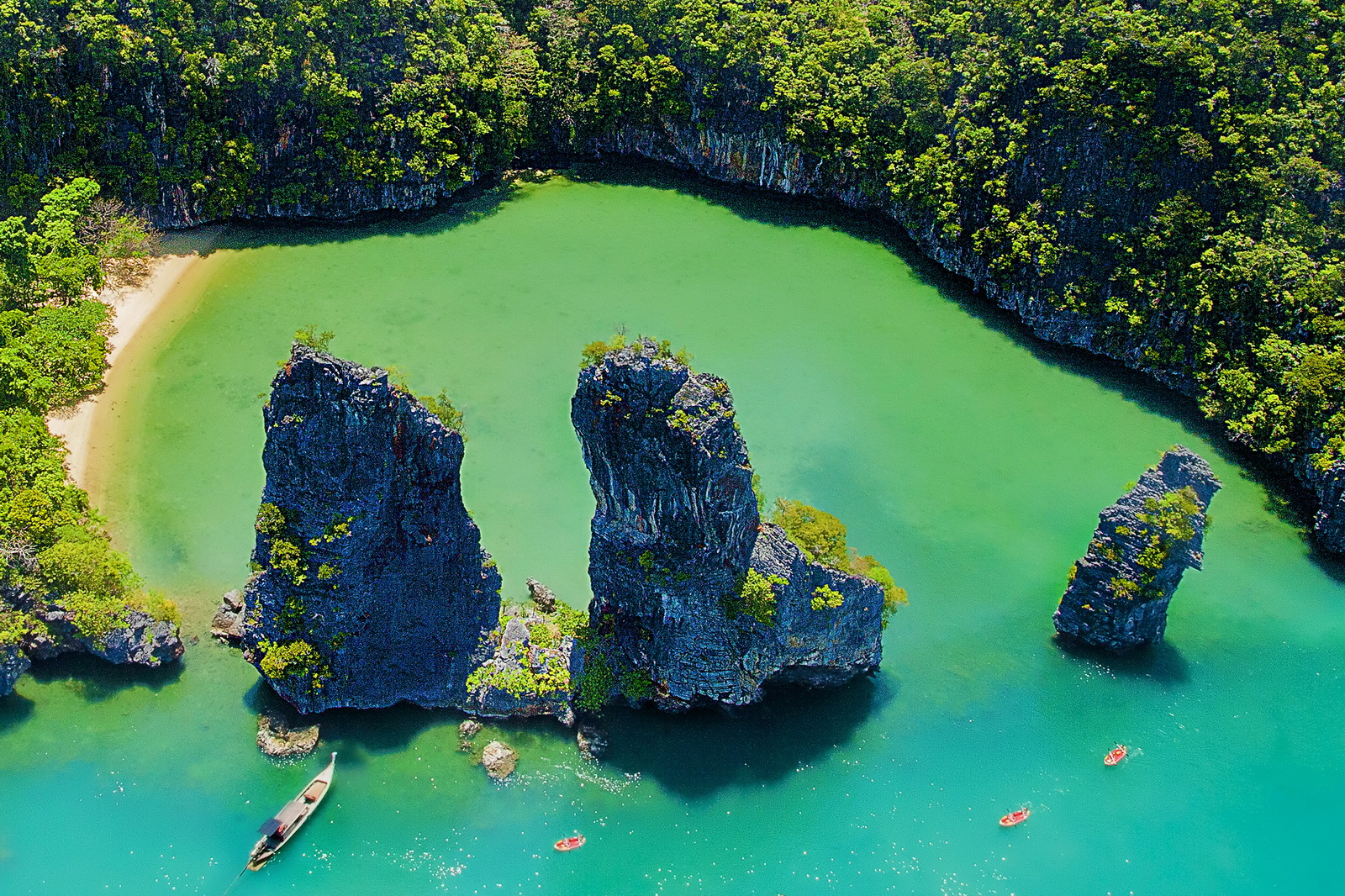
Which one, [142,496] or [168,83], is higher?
[168,83]

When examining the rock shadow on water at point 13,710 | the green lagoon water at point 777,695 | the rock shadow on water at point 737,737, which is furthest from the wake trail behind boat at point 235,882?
the rock shadow on water at point 737,737

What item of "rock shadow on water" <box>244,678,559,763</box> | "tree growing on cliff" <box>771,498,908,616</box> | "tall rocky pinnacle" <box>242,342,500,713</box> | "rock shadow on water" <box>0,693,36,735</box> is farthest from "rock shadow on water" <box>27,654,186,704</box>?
"tree growing on cliff" <box>771,498,908,616</box>

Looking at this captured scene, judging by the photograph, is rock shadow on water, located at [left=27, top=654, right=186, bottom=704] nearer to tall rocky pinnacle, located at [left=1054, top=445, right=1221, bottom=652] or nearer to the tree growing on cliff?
the tree growing on cliff

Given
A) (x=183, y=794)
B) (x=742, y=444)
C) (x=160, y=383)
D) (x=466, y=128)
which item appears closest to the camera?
(x=742, y=444)

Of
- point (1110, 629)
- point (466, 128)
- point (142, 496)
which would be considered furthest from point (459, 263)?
point (1110, 629)

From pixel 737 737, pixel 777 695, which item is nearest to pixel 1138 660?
pixel 777 695

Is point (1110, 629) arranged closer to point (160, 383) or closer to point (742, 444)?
point (742, 444)

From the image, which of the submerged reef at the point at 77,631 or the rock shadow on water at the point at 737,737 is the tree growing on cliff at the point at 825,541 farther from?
the submerged reef at the point at 77,631
